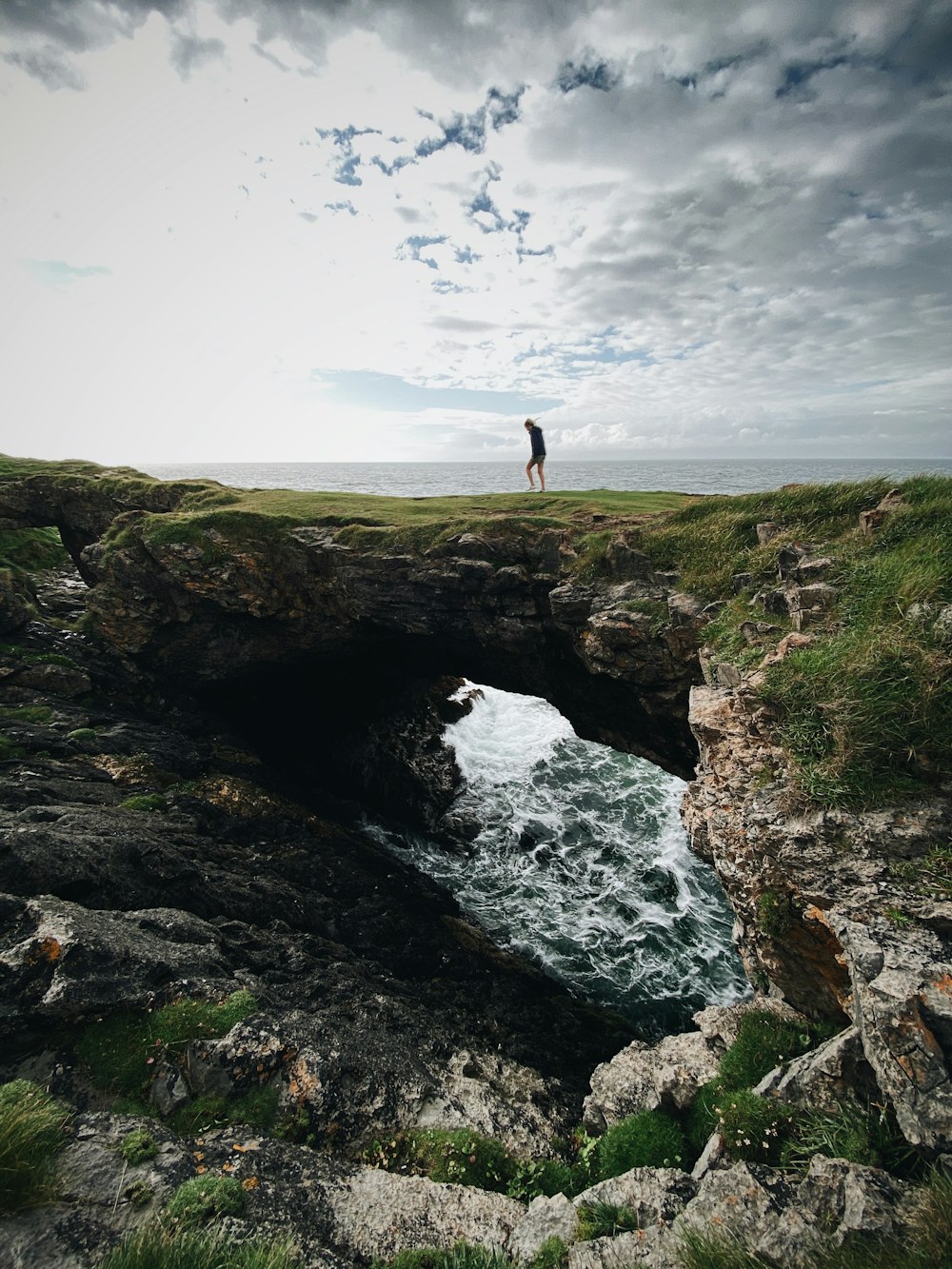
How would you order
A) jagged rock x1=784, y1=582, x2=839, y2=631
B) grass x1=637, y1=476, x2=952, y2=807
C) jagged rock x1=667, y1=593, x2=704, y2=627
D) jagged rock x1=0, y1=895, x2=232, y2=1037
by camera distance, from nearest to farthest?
1. grass x1=637, y1=476, x2=952, y2=807
2. jagged rock x1=0, y1=895, x2=232, y2=1037
3. jagged rock x1=784, y1=582, x2=839, y2=631
4. jagged rock x1=667, y1=593, x2=704, y2=627

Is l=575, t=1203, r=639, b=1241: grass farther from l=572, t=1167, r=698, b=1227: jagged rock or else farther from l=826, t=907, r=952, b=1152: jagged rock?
l=826, t=907, r=952, b=1152: jagged rock

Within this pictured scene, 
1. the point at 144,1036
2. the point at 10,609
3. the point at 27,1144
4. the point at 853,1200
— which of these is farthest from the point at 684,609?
the point at 10,609

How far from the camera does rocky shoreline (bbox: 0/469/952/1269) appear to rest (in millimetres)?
5074

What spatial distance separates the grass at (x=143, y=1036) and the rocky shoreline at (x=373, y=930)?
19cm

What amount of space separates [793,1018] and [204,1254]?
7.09 m

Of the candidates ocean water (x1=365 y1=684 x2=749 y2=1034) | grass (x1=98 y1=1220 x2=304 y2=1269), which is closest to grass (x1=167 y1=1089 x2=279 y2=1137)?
grass (x1=98 y1=1220 x2=304 y2=1269)

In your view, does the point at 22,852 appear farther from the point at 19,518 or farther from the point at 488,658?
the point at 19,518

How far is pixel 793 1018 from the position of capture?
6871 millimetres

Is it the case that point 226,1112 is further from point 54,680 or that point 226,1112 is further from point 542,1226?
point 54,680

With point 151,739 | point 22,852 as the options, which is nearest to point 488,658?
point 151,739

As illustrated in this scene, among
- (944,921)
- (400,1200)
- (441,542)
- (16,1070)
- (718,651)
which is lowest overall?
(400,1200)

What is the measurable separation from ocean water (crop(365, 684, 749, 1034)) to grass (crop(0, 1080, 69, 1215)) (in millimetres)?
12078

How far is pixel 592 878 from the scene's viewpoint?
1839cm

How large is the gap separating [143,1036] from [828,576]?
13.9m
